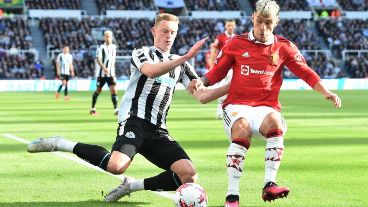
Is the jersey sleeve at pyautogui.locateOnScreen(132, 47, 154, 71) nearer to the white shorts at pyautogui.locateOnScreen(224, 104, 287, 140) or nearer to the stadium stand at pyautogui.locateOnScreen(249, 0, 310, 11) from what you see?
the white shorts at pyautogui.locateOnScreen(224, 104, 287, 140)

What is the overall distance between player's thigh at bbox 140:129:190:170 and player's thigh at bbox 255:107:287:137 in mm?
751

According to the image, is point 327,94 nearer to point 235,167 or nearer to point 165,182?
point 235,167

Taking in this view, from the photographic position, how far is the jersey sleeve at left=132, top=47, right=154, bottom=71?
757 centimetres

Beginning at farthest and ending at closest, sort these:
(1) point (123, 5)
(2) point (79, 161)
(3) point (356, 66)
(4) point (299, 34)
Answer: (1) point (123, 5) → (4) point (299, 34) → (3) point (356, 66) → (2) point (79, 161)

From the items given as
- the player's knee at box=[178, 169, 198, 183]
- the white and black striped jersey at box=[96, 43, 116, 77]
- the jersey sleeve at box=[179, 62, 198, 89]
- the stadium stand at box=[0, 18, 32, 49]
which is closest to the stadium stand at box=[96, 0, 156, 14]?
the stadium stand at box=[0, 18, 32, 49]

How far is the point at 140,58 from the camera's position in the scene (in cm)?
762

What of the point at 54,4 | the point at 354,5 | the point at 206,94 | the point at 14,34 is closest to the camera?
the point at 206,94

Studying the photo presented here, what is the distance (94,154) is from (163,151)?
0.64m

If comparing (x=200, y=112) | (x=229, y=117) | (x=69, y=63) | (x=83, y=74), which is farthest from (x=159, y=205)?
(x=83, y=74)

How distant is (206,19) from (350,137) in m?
42.3

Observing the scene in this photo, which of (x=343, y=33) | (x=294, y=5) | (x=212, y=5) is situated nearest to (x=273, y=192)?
(x=343, y=33)

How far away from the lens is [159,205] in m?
7.43

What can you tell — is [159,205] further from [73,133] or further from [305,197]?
[73,133]

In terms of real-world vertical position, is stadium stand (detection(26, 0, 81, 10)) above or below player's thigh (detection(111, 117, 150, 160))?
below
